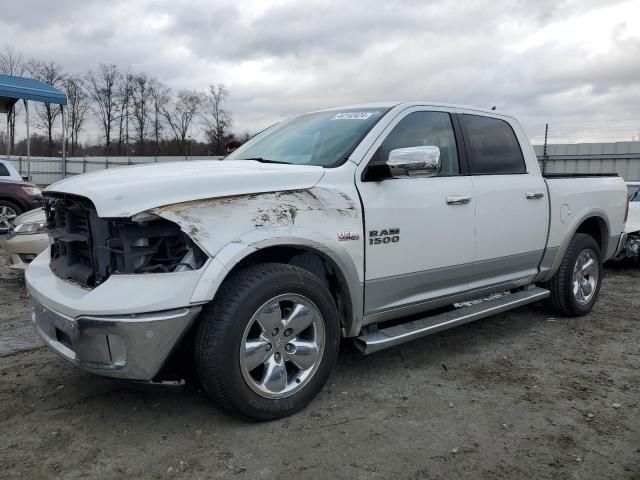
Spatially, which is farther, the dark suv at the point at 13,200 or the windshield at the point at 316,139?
the dark suv at the point at 13,200

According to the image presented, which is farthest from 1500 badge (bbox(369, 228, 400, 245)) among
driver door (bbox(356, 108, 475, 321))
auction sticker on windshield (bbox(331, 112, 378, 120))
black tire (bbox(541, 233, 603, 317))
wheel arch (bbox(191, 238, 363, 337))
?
black tire (bbox(541, 233, 603, 317))

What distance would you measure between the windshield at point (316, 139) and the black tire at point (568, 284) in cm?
254

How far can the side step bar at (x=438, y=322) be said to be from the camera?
339cm

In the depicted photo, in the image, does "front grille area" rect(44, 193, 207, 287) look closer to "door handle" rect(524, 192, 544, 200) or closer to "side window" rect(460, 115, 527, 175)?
"side window" rect(460, 115, 527, 175)

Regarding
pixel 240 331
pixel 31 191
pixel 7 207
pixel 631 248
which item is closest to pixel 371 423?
pixel 240 331

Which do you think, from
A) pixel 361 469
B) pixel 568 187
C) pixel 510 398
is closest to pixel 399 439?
pixel 361 469

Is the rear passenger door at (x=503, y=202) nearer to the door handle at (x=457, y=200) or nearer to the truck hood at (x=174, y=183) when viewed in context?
the door handle at (x=457, y=200)

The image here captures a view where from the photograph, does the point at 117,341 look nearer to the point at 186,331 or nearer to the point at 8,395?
the point at 186,331

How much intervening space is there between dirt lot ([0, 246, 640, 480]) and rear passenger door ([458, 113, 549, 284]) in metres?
0.74

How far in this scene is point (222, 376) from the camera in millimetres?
2719

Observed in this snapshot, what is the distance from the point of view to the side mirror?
10.7 feet

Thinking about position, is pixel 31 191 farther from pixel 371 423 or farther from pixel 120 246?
pixel 371 423

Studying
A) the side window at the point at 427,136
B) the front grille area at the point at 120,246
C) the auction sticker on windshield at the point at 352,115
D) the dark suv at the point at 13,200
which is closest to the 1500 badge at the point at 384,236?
the side window at the point at 427,136

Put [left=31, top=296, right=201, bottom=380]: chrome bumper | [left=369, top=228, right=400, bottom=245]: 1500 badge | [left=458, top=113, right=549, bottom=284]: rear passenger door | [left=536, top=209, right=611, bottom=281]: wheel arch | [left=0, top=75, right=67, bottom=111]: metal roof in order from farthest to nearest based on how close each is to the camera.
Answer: [left=0, top=75, right=67, bottom=111]: metal roof, [left=536, top=209, right=611, bottom=281]: wheel arch, [left=458, top=113, right=549, bottom=284]: rear passenger door, [left=369, top=228, right=400, bottom=245]: 1500 badge, [left=31, top=296, right=201, bottom=380]: chrome bumper
